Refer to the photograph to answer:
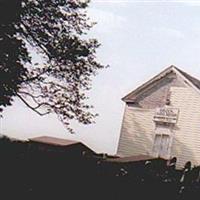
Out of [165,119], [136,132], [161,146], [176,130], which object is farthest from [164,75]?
[161,146]

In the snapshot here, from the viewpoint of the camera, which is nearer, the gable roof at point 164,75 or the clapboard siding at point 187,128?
the clapboard siding at point 187,128

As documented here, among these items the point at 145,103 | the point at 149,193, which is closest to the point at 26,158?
the point at 149,193

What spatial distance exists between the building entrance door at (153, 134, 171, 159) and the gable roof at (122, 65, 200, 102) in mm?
3275

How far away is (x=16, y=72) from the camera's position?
20859 millimetres

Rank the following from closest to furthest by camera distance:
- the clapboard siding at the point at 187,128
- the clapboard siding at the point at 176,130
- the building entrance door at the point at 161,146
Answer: the clapboard siding at the point at 187,128
the clapboard siding at the point at 176,130
the building entrance door at the point at 161,146

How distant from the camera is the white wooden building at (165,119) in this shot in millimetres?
33719

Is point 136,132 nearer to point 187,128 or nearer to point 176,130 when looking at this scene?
point 176,130

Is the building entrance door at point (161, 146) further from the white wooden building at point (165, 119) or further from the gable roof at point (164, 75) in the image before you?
the gable roof at point (164, 75)

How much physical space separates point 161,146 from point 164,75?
14.2 ft

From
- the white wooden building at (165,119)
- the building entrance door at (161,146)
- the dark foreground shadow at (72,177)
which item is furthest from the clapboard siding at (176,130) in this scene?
the dark foreground shadow at (72,177)

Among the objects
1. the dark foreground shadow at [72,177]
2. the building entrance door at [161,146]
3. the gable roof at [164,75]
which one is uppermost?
the gable roof at [164,75]

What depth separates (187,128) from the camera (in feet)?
111

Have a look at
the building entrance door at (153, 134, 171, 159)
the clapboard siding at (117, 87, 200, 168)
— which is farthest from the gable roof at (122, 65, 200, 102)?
the building entrance door at (153, 134, 171, 159)

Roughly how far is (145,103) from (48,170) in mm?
24422
